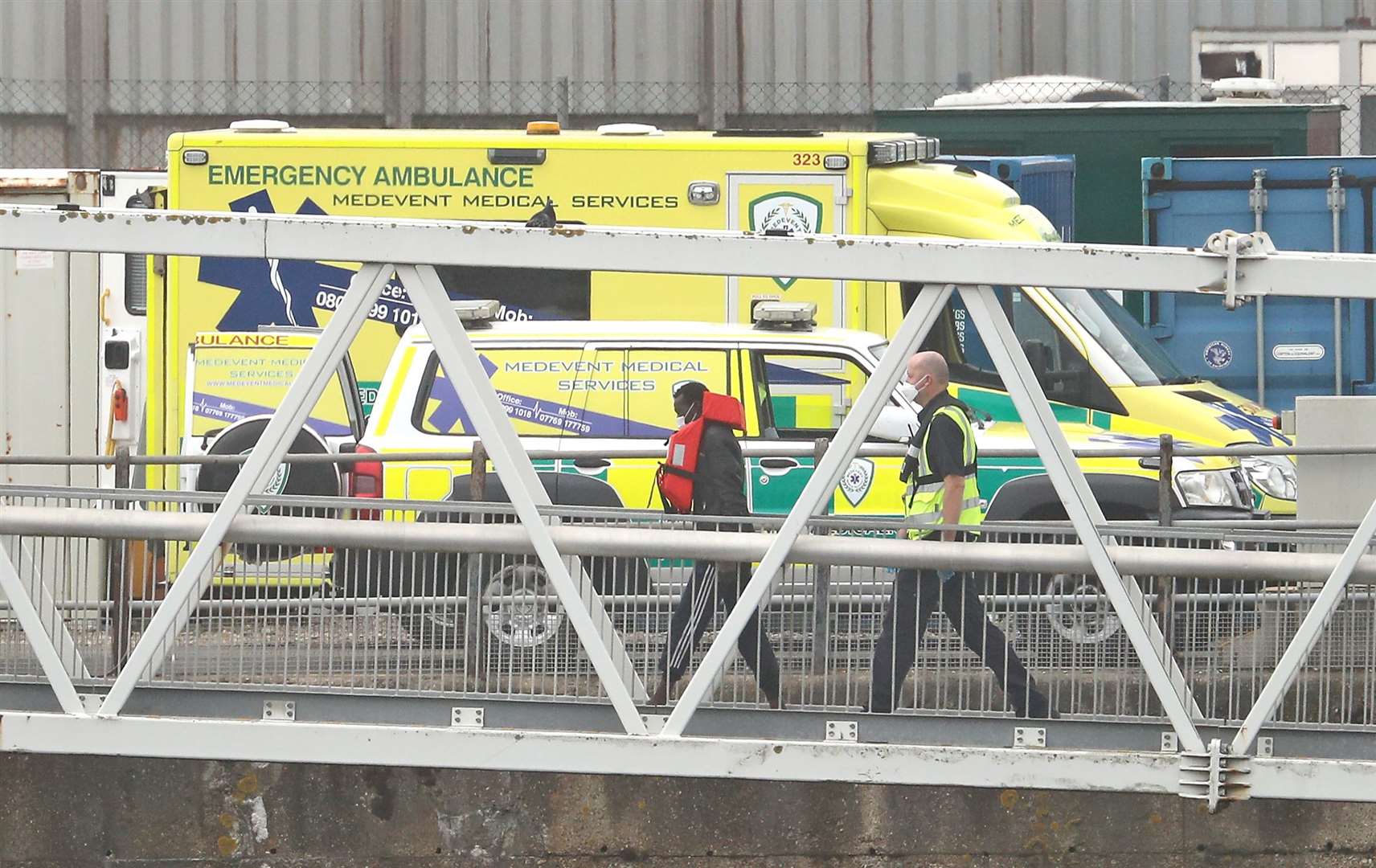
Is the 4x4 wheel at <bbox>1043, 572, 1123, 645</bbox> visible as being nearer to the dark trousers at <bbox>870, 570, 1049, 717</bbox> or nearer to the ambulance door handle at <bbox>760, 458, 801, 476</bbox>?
the dark trousers at <bbox>870, 570, 1049, 717</bbox>

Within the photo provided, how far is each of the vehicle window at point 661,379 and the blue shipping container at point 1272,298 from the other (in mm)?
5160

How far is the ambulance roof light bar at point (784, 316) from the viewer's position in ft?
31.3

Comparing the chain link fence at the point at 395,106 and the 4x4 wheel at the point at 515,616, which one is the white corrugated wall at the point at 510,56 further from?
the 4x4 wheel at the point at 515,616

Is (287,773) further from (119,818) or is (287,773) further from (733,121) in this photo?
(733,121)

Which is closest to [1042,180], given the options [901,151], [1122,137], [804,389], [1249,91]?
[1122,137]

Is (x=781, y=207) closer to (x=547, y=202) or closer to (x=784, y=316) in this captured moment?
(x=547, y=202)

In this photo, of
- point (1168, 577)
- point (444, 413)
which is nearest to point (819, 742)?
point (1168, 577)

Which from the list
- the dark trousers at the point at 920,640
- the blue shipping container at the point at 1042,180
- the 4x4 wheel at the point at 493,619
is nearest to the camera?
the dark trousers at the point at 920,640

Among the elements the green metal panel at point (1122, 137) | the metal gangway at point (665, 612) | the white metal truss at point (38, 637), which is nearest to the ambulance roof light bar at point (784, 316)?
the metal gangway at point (665, 612)

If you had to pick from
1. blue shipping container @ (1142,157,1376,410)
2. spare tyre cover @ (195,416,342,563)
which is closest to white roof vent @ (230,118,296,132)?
spare tyre cover @ (195,416,342,563)

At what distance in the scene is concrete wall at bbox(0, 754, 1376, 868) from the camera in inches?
266

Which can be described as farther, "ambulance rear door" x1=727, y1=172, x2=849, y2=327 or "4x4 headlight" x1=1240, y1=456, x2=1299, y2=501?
"ambulance rear door" x1=727, y1=172, x2=849, y2=327

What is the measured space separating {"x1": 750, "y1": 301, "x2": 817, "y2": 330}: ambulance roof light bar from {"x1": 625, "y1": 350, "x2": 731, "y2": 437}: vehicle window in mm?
321

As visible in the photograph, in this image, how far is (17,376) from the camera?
12148 millimetres
